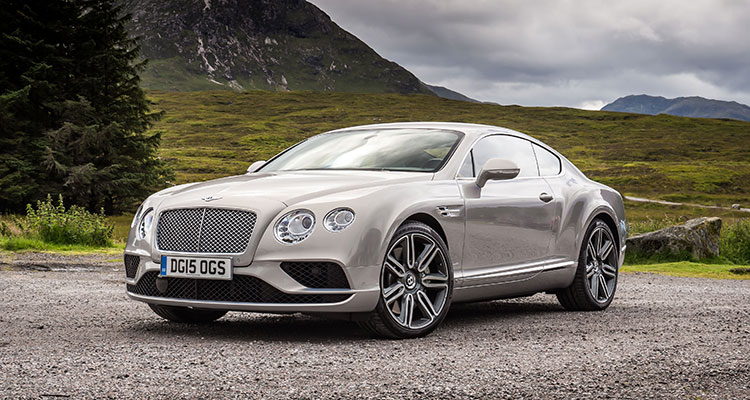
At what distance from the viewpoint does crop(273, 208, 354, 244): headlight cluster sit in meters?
5.62

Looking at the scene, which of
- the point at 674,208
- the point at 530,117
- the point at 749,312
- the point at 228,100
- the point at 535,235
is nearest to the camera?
the point at 535,235

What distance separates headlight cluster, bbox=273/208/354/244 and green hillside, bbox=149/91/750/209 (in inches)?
2757

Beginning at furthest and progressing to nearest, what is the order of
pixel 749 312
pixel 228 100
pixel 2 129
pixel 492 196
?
pixel 228 100
pixel 2 129
pixel 749 312
pixel 492 196

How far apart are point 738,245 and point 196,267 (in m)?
16.9

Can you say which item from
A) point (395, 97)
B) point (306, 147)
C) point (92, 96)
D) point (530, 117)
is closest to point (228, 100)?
point (395, 97)

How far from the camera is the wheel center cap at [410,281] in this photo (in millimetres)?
5996

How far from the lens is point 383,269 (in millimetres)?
5797

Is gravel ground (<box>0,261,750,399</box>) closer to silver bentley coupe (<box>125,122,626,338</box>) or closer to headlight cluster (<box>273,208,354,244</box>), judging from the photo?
silver bentley coupe (<box>125,122,626,338</box>)

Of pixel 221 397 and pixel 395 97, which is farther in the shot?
pixel 395 97

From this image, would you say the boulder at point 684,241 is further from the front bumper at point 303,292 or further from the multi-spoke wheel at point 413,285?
the front bumper at point 303,292

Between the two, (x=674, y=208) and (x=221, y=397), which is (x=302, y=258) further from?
(x=674, y=208)

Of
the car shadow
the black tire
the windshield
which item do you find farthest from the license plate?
the windshield

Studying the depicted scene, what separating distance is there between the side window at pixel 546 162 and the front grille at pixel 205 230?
3.38 m

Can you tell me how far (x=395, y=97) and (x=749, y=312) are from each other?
19103 centimetres
